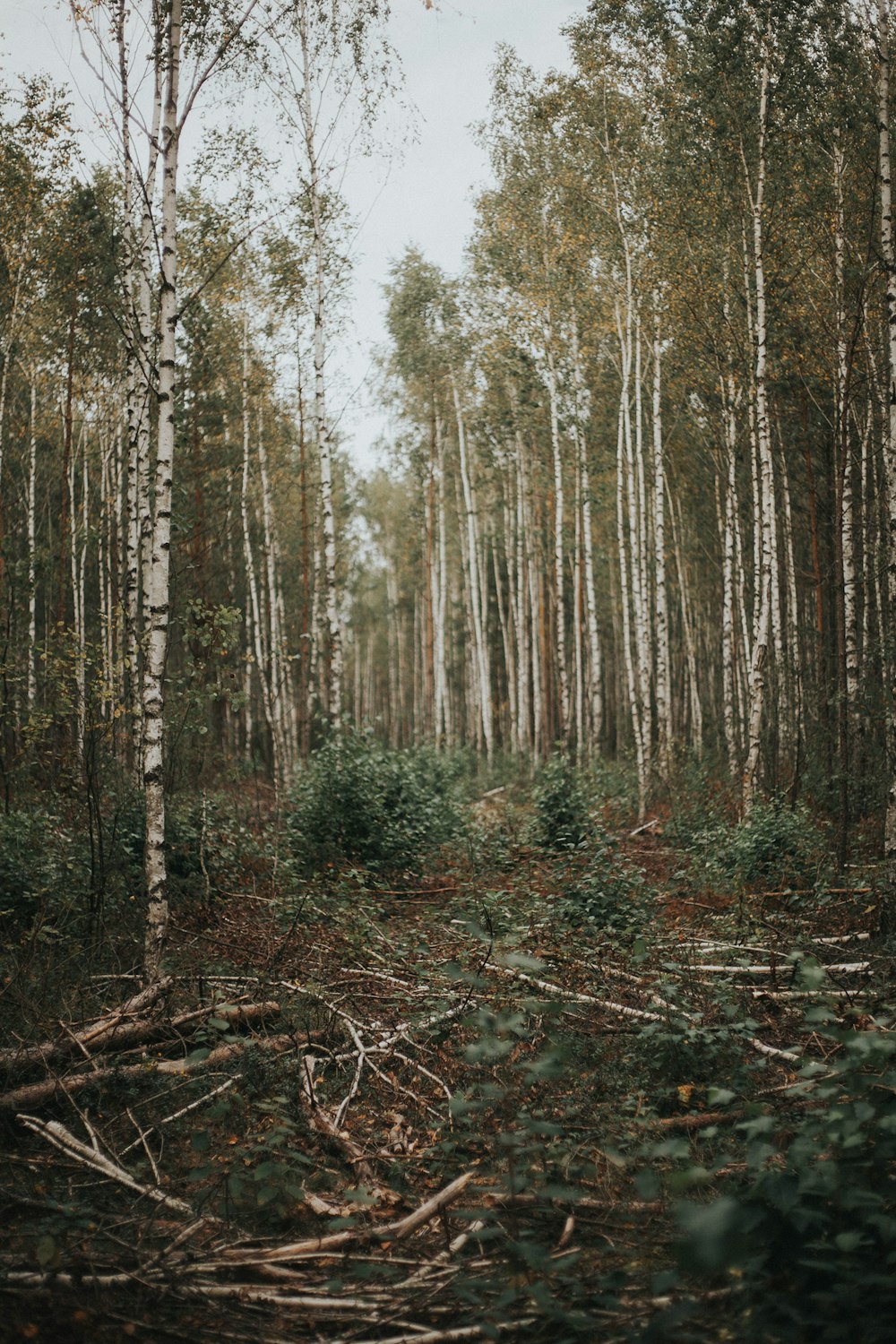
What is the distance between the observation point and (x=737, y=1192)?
3184mm

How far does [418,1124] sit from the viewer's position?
14.4 feet

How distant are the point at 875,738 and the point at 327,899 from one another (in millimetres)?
6961

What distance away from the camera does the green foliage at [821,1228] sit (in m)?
2.33

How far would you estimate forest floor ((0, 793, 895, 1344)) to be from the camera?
288 cm

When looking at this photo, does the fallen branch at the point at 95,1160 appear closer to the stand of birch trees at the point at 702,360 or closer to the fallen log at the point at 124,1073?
the fallen log at the point at 124,1073

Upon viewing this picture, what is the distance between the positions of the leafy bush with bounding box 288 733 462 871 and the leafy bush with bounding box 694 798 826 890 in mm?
3390

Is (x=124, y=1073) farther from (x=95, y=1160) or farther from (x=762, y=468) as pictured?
(x=762, y=468)

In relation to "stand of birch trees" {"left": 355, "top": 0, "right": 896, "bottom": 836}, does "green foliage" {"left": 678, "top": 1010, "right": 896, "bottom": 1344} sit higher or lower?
lower

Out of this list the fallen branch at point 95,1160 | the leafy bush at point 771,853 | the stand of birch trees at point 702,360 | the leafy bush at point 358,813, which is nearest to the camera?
the fallen branch at point 95,1160

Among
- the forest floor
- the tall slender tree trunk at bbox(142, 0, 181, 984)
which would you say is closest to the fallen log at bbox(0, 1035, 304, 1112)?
the forest floor

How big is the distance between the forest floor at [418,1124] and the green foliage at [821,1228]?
0.06m

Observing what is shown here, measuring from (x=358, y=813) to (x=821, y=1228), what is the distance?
783 cm

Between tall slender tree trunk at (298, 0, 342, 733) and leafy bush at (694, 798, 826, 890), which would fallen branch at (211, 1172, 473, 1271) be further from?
tall slender tree trunk at (298, 0, 342, 733)

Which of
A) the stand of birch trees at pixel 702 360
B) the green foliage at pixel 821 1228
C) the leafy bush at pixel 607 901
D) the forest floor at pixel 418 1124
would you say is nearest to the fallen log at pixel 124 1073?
the forest floor at pixel 418 1124
